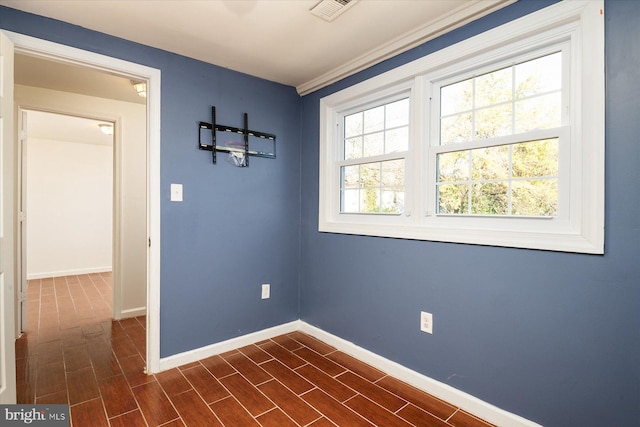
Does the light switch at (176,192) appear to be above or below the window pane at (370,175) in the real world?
below

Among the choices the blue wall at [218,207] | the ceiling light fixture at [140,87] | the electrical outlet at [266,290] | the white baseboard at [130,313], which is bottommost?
the white baseboard at [130,313]

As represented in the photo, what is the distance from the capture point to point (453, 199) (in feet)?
6.81

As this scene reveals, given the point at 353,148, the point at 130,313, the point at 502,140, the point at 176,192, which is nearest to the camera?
the point at 502,140

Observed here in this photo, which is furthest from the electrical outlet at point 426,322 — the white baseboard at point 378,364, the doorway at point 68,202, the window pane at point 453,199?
the doorway at point 68,202

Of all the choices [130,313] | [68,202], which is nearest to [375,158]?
[130,313]

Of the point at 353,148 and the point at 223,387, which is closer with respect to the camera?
the point at 223,387

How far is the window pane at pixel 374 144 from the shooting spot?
2539 millimetres

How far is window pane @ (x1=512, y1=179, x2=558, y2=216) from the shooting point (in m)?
1.66

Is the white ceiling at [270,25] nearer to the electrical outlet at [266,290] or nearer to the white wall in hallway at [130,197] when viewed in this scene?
the white wall in hallway at [130,197]

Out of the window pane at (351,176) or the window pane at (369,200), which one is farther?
the window pane at (351,176)

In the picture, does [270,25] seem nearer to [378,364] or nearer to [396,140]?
[396,140]

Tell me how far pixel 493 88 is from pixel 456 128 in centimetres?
29

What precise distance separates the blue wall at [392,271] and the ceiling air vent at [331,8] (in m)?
0.62

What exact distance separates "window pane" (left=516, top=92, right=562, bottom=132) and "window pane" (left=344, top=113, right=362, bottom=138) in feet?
4.06
